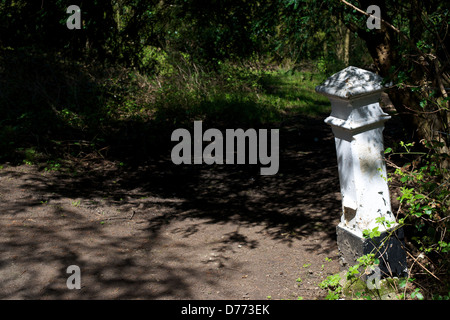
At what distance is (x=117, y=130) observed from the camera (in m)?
9.19

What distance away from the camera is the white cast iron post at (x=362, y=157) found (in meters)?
3.47

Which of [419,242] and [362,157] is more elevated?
[362,157]

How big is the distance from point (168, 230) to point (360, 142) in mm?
2718

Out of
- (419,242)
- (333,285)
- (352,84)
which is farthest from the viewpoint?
(333,285)

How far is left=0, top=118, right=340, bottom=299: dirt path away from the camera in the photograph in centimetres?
386

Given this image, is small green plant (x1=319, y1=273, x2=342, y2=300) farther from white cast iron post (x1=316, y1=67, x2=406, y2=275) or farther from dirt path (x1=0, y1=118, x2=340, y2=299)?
white cast iron post (x1=316, y1=67, x2=406, y2=275)

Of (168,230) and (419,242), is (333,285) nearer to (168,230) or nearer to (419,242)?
(419,242)

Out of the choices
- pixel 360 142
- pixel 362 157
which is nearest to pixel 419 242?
pixel 362 157

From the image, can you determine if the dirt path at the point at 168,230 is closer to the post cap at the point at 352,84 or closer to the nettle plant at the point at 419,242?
the nettle plant at the point at 419,242

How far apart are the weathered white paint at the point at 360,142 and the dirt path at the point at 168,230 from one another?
33.9 inches

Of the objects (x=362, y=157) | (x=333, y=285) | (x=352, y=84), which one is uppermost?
(x=352, y=84)

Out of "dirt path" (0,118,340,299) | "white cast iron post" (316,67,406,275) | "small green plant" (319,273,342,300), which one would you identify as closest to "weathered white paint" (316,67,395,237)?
"white cast iron post" (316,67,406,275)

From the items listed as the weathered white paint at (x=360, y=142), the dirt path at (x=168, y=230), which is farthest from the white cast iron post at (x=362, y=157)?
the dirt path at (x=168, y=230)

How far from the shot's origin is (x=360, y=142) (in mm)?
3521
